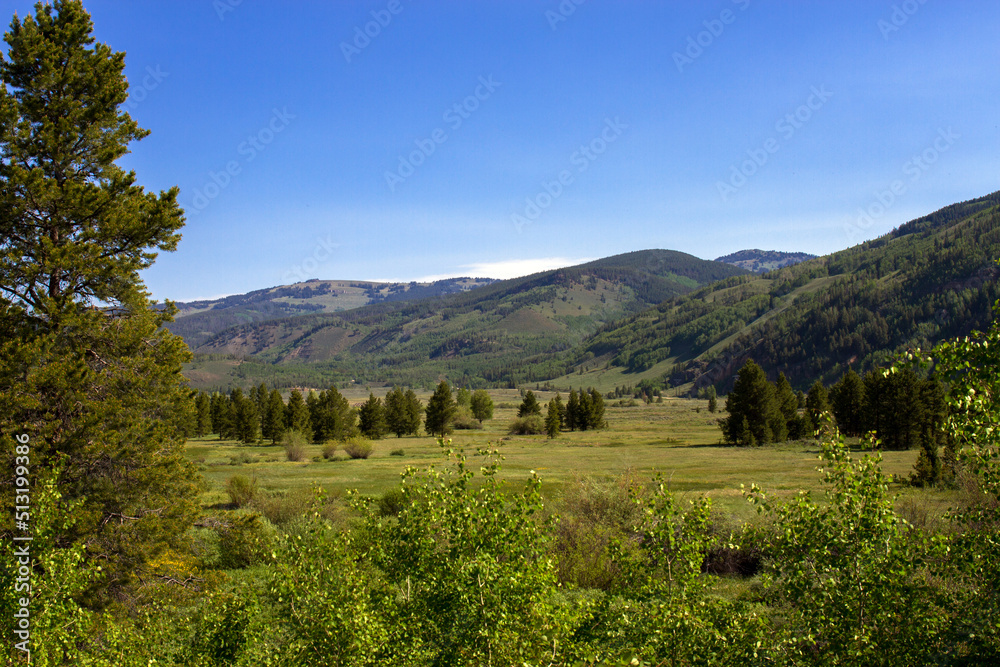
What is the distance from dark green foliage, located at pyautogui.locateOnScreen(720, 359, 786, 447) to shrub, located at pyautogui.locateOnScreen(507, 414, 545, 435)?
31483mm

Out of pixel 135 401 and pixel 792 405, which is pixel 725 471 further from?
pixel 135 401

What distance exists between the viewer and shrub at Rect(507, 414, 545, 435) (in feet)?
306

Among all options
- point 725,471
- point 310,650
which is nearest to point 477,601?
point 310,650

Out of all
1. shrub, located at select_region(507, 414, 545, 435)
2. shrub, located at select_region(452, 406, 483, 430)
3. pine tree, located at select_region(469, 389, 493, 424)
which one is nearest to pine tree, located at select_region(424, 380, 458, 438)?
shrub, located at select_region(507, 414, 545, 435)

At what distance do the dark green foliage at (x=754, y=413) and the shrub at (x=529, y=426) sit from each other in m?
31.5

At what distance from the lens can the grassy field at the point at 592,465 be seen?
36062 millimetres

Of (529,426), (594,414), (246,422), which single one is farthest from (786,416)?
(246,422)

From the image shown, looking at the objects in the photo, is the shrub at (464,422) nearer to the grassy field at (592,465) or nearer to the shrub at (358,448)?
the grassy field at (592,465)

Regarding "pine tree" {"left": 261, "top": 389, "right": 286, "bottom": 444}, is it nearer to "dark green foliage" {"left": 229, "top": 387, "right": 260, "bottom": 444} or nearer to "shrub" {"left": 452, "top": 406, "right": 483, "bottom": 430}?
"dark green foliage" {"left": 229, "top": 387, "right": 260, "bottom": 444}

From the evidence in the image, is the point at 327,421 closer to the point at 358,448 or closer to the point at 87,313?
the point at 358,448

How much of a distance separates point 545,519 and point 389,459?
40613 millimetres

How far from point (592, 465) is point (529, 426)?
41912 millimetres

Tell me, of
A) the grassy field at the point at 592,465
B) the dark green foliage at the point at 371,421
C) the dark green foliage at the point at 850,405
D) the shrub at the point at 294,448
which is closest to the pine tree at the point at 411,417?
the dark green foliage at the point at 371,421

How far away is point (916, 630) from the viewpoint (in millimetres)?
8445
